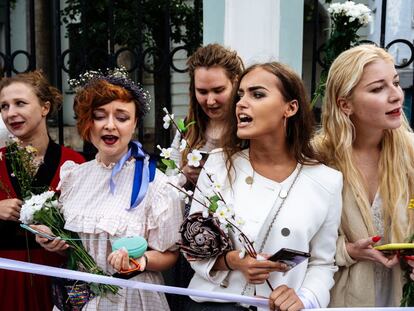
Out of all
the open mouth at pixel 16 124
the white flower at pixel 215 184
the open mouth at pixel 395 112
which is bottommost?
the white flower at pixel 215 184

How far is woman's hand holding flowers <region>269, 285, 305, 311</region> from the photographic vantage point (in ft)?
6.32

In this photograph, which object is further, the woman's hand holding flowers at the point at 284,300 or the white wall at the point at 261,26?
the white wall at the point at 261,26

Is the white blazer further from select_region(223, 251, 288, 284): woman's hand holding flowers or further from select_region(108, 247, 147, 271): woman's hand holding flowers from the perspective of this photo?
select_region(108, 247, 147, 271): woman's hand holding flowers

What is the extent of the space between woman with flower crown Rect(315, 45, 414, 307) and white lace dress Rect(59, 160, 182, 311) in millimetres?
763

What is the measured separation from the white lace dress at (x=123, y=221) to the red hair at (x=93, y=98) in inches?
10.3

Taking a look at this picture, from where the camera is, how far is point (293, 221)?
6.69 feet

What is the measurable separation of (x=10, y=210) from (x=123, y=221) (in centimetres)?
64

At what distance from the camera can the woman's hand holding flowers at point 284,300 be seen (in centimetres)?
193

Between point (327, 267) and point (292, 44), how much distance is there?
1.76 meters

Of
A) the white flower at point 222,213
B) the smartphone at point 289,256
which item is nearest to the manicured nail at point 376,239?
the smartphone at point 289,256

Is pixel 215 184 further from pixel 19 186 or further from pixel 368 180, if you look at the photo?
pixel 19 186

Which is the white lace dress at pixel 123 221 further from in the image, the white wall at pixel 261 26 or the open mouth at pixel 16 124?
the white wall at pixel 261 26

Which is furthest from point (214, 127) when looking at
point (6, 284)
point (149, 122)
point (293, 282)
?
point (149, 122)

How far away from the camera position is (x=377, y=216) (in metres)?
2.29
